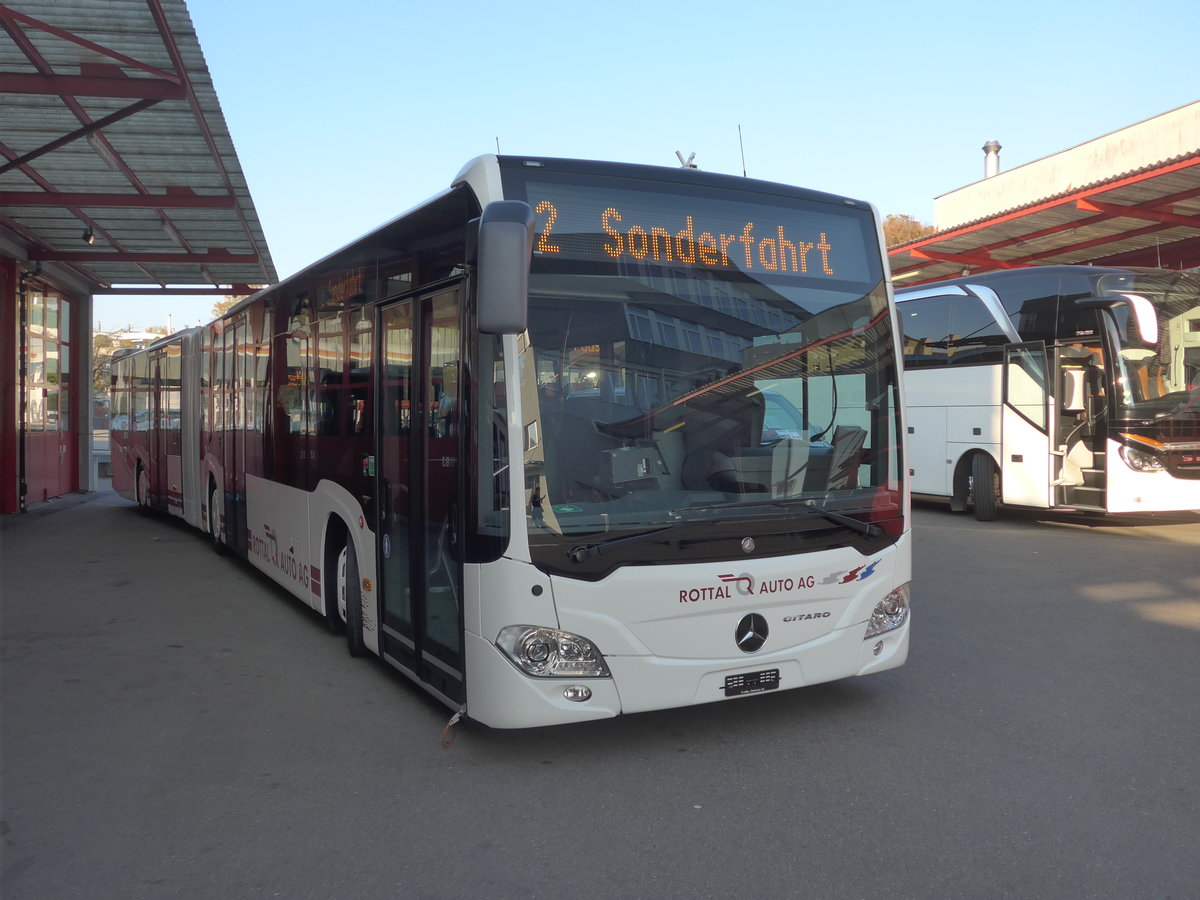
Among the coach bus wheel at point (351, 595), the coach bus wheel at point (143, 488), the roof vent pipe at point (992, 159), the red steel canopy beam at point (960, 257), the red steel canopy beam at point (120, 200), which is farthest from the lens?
the roof vent pipe at point (992, 159)

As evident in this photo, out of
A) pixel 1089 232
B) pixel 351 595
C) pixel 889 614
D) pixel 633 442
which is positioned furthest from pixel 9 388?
pixel 1089 232

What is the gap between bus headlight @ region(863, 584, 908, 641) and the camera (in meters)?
5.48

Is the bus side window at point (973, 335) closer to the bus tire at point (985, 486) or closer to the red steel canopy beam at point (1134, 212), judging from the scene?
Answer: the bus tire at point (985, 486)

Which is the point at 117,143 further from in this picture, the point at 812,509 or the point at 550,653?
the point at 812,509

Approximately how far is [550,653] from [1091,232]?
17.3 metres

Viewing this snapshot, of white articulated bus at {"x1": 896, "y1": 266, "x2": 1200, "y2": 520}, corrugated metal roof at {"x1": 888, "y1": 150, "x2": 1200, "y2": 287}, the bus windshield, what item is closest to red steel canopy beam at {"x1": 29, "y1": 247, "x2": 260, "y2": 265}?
corrugated metal roof at {"x1": 888, "y1": 150, "x2": 1200, "y2": 287}

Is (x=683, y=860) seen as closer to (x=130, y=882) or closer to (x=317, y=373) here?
(x=130, y=882)

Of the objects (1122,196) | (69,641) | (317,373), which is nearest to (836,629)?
(317,373)

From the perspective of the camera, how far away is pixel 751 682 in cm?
509

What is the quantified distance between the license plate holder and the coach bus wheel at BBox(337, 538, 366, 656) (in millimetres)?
2879

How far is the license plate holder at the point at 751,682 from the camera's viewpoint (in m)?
5.04

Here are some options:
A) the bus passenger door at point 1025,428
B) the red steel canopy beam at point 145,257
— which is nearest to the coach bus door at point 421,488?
the bus passenger door at point 1025,428

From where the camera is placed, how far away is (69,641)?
7.79 m

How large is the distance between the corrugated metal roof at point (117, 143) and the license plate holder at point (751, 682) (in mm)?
7251
